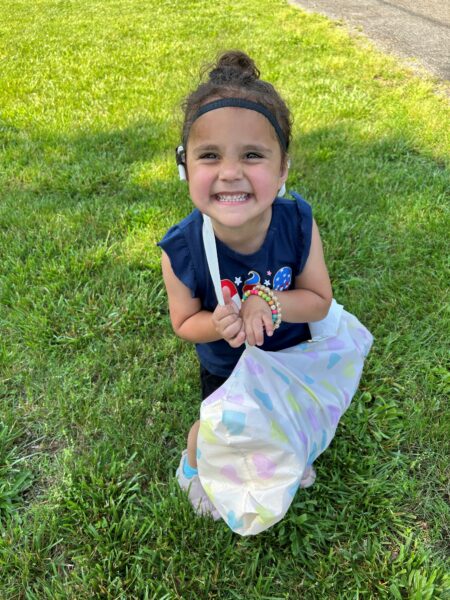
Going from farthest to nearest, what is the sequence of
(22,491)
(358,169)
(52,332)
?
(358,169) < (52,332) < (22,491)

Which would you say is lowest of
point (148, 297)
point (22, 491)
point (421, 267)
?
point (22, 491)

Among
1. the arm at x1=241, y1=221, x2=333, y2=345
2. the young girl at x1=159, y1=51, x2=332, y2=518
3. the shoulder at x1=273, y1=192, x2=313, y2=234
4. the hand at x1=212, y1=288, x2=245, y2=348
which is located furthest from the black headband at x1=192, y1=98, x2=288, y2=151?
the hand at x1=212, y1=288, x2=245, y2=348

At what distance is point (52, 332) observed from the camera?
2.40m

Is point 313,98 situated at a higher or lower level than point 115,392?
higher

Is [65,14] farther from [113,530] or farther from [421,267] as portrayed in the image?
[113,530]

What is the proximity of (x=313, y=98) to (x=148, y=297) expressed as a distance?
313 centimetres

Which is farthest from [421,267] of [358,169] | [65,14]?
[65,14]

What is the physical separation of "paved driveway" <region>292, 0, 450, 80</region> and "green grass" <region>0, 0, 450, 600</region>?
148 cm

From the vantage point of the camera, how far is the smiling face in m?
1.37

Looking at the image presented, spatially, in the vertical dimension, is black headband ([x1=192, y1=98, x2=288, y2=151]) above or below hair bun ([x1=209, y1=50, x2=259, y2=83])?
below

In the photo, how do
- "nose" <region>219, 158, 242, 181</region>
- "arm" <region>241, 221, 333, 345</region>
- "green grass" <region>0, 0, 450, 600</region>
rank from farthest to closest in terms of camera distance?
"green grass" <region>0, 0, 450, 600</region>
"arm" <region>241, 221, 333, 345</region>
"nose" <region>219, 158, 242, 181</region>

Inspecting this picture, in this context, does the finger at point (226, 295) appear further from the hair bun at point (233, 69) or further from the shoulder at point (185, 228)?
the hair bun at point (233, 69)

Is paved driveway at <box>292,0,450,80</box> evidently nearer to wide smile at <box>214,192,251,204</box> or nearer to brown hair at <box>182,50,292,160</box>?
brown hair at <box>182,50,292,160</box>

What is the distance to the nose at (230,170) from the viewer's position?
53.1 inches
